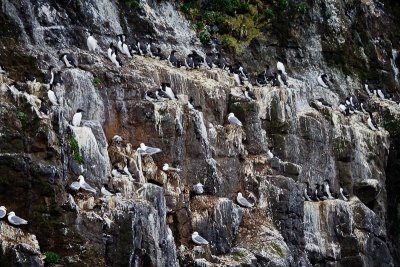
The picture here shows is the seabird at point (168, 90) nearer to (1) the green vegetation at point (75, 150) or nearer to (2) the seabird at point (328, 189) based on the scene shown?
(1) the green vegetation at point (75, 150)

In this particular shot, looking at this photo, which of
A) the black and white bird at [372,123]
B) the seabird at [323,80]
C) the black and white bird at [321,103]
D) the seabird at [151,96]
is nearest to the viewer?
the seabird at [151,96]

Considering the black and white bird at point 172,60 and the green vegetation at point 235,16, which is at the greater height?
the green vegetation at point 235,16

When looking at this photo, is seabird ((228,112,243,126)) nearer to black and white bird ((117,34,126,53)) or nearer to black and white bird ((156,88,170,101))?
black and white bird ((156,88,170,101))

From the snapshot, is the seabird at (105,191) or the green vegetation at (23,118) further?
the seabird at (105,191)

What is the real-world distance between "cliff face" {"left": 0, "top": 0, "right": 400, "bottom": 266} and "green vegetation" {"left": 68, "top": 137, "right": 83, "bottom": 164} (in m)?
0.05

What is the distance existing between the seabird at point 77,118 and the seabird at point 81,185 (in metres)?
2.19

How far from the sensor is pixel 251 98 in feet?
106

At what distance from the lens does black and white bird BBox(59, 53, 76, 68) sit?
2911 cm

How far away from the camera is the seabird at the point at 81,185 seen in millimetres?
24344

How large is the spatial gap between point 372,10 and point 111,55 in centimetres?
1607

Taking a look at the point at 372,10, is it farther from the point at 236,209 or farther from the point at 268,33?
the point at 236,209

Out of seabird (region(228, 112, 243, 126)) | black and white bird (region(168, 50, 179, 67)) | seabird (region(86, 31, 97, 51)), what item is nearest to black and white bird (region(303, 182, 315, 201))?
seabird (region(228, 112, 243, 126))

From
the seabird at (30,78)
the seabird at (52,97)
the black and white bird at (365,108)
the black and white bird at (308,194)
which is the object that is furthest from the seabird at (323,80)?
the seabird at (52,97)

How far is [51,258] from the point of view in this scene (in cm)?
2253
